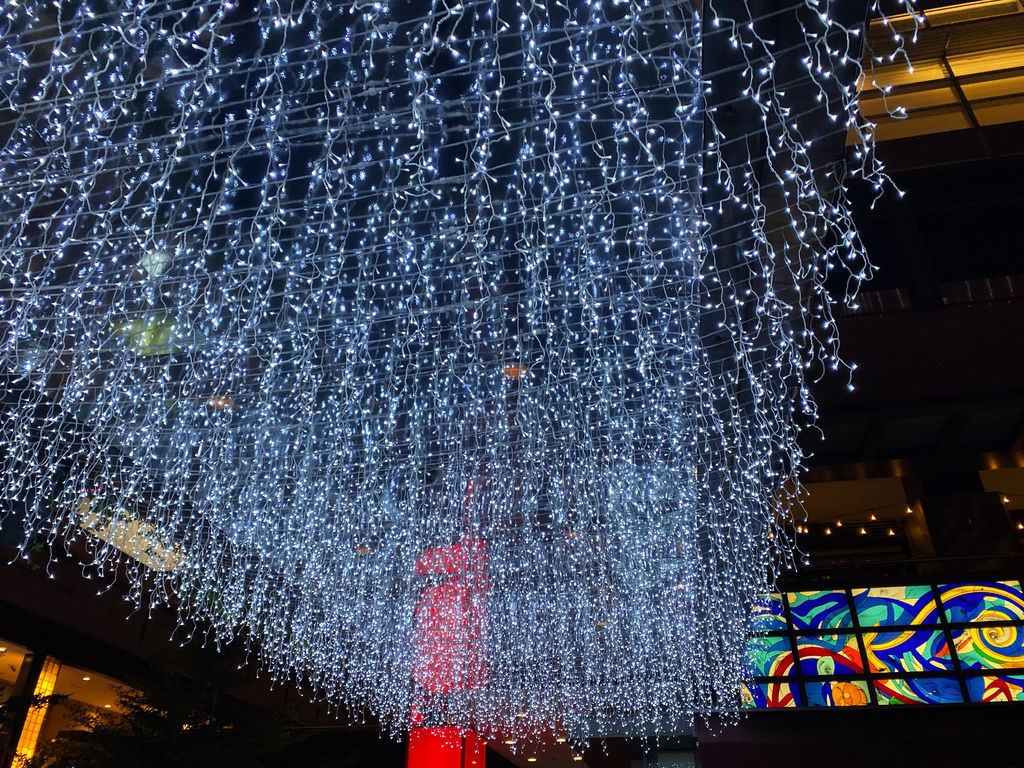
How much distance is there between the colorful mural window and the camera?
354 inches

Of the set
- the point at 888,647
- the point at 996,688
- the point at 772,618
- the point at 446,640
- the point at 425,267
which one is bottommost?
the point at 996,688

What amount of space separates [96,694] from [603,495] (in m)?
8.36

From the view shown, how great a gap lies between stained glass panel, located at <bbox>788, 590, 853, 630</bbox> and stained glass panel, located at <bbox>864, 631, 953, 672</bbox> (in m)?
0.39

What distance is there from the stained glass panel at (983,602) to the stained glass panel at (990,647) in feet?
0.52

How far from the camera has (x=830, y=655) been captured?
9.52 m

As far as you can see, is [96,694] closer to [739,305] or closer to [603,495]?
[603,495]

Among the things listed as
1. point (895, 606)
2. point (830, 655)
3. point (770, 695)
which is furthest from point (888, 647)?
point (770, 695)

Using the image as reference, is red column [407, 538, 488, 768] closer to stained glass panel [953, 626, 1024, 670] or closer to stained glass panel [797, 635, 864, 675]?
stained glass panel [797, 635, 864, 675]

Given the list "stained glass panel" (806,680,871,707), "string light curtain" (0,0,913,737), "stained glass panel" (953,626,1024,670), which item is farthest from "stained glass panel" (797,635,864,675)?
"string light curtain" (0,0,913,737)

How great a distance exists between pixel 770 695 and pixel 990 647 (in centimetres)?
284

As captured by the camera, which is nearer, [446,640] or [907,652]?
[446,640]

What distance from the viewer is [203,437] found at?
215 inches

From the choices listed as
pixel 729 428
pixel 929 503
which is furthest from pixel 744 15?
pixel 929 503

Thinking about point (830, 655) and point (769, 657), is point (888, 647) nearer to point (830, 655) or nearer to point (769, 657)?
point (830, 655)
